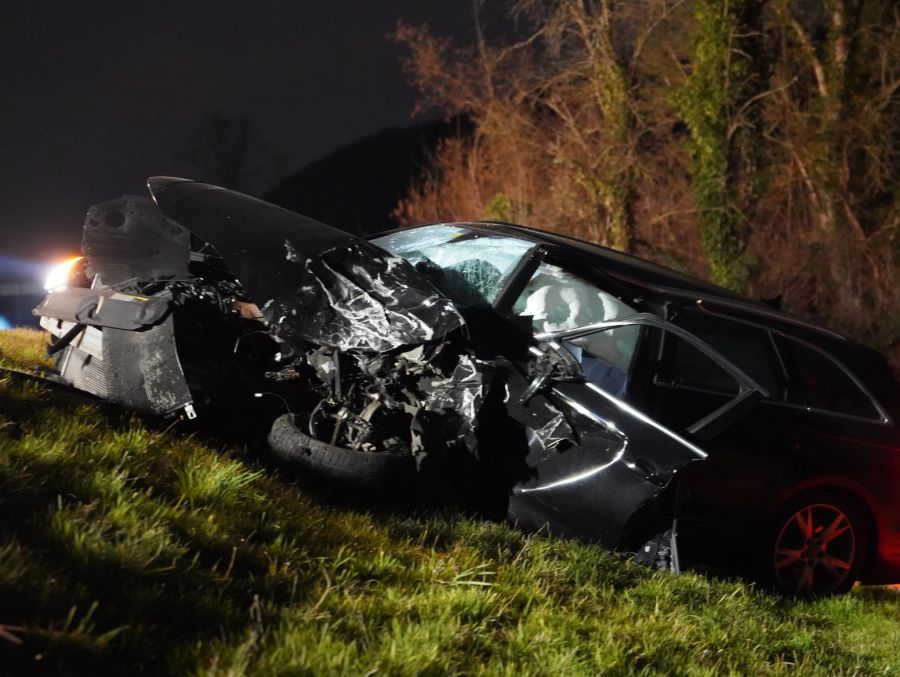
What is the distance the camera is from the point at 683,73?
605 inches

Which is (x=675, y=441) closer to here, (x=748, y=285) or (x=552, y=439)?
(x=552, y=439)

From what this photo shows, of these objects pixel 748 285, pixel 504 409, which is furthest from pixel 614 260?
pixel 748 285

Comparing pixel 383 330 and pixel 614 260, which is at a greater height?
pixel 614 260

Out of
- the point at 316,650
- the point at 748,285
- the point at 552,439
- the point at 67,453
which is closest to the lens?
the point at 316,650

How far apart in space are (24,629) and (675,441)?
278 centimetres

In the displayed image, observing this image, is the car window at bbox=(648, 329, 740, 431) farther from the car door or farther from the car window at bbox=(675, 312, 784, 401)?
the car window at bbox=(675, 312, 784, 401)

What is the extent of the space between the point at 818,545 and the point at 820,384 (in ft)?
3.00

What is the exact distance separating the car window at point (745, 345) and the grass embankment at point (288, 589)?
1202mm

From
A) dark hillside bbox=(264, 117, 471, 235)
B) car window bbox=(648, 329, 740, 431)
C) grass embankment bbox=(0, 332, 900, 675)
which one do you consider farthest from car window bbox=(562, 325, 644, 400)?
dark hillside bbox=(264, 117, 471, 235)

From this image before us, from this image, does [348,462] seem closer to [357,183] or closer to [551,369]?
[551,369]

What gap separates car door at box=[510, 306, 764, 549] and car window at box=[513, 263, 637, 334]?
0.27 metres

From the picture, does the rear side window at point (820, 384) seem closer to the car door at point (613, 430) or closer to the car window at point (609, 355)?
the car door at point (613, 430)

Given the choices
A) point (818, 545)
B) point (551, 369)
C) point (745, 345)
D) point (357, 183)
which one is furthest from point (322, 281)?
point (357, 183)

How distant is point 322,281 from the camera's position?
432 centimetres
